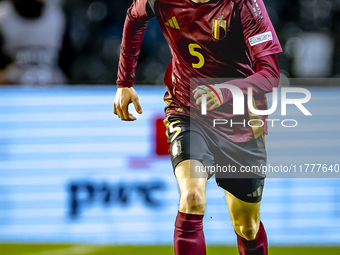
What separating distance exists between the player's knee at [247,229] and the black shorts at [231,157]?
168 millimetres

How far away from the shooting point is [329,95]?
305cm

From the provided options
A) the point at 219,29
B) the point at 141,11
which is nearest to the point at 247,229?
the point at 219,29

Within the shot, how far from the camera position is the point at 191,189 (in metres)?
1.69

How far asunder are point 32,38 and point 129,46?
1350 mm

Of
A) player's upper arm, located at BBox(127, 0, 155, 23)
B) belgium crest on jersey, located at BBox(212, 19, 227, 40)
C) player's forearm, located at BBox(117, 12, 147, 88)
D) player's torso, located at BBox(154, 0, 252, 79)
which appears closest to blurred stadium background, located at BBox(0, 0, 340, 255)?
player's forearm, located at BBox(117, 12, 147, 88)

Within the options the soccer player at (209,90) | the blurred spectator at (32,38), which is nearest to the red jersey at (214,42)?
the soccer player at (209,90)

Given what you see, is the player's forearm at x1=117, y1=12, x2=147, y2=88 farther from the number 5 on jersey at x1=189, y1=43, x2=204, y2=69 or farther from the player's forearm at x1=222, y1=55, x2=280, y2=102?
the player's forearm at x1=222, y1=55, x2=280, y2=102

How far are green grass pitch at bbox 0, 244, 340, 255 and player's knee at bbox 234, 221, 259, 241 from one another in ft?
2.70

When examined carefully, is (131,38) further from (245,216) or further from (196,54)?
(245,216)

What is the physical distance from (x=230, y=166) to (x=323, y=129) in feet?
4.63

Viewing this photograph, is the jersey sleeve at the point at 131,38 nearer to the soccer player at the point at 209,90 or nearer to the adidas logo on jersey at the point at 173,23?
the soccer player at the point at 209,90

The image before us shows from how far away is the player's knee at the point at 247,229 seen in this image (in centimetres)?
216

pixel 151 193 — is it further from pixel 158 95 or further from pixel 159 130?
pixel 158 95

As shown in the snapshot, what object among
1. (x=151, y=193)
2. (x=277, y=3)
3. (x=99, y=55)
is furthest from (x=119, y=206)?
(x=277, y=3)
